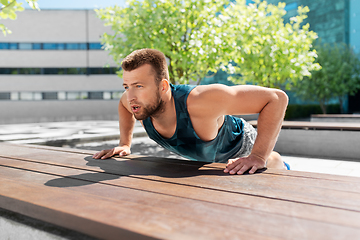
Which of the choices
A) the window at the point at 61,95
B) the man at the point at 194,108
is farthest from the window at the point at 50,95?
the man at the point at 194,108

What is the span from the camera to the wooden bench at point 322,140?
6.21 m

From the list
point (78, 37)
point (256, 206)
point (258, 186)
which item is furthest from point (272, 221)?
point (78, 37)

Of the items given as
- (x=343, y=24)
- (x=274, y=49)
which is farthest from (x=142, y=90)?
(x=343, y=24)

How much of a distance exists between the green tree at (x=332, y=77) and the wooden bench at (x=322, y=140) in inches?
824

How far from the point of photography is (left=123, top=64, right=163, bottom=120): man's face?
6.57 feet

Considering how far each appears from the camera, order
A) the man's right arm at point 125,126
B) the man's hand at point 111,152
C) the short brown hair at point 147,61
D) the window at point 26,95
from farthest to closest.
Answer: the window at point 26,95, the man's right arm at point 125,126, the man's hand at point 111,152, the short brown hair at point 147,61

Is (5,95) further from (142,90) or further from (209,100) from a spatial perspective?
(209,100)

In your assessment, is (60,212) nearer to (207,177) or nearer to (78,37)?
(207,177)

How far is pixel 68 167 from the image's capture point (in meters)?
2.02

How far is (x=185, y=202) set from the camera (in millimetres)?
1202

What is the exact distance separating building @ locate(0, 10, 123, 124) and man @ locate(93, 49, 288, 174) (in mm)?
24638

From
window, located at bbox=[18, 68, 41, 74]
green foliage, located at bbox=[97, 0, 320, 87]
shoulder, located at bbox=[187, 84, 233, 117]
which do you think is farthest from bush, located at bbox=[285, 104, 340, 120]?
window, located at bbox=[18, 68, 41, 74]

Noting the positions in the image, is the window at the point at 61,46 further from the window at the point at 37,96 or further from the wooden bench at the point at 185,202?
the wooden bench at the point at 185,202

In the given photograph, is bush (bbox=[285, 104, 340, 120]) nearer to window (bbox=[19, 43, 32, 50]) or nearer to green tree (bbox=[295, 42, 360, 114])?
green tree (bbox=[295, 42, 360, 114])
